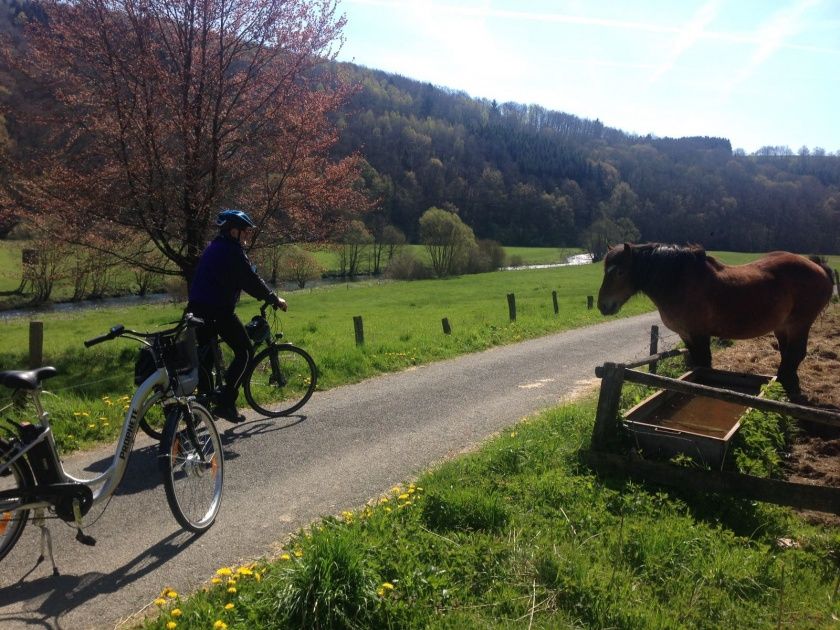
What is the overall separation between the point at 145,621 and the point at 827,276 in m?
8.02

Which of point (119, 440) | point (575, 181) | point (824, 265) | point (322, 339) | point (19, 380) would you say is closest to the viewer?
point (19, 380)

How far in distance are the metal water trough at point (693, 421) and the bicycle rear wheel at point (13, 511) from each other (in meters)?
4.73

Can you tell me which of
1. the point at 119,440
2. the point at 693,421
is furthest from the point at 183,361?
the point at 693,421

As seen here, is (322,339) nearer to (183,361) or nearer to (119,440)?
(183,361)

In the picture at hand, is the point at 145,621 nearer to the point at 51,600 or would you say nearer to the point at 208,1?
the point at 51,600

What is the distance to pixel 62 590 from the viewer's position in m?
3.32

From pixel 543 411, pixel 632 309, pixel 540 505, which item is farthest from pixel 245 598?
pixel 632 309

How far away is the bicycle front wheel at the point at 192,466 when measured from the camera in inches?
151

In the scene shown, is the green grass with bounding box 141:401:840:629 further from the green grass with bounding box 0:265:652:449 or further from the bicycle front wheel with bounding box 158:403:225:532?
the green grass with bounding box 0:265:652:449

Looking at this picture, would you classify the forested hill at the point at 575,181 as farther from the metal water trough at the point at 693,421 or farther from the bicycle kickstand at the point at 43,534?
the bicycle kickstand at the point at 43,534

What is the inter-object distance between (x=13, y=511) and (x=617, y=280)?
601 centimetres

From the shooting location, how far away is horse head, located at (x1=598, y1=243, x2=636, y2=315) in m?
6.61

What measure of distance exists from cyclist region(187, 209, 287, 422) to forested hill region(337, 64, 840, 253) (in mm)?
59488

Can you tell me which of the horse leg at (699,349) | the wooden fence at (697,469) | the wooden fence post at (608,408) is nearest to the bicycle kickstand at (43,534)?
the wooden fence at (697,469)
